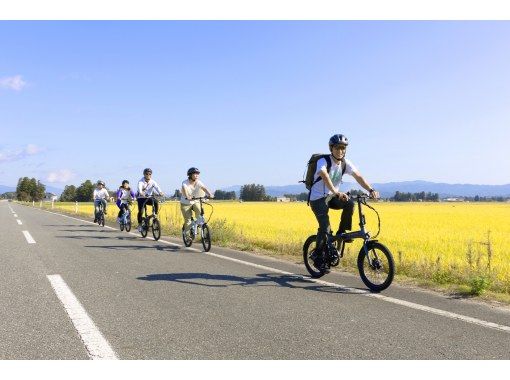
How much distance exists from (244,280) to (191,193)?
Result: 4.57 metres

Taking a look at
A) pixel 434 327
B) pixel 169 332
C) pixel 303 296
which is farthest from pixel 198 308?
pixel 434 327

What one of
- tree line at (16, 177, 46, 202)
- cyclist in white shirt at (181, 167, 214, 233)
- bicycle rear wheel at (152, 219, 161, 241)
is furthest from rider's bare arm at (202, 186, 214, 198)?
tree line at (16, 177, 46, 202)

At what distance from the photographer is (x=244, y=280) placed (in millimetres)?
6609

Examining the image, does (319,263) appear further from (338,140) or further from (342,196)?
(338,140)

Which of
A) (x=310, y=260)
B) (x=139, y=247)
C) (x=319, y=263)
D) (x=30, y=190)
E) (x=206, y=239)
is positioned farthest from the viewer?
(x=30, y=190)

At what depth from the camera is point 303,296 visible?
5.59 meters

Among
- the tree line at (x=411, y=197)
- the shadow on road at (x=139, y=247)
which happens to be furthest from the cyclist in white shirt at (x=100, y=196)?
the tree line at (x=411, y=197)

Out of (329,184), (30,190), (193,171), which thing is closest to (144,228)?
(193,171)

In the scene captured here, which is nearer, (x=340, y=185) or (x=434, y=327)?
(x=434, y=327)

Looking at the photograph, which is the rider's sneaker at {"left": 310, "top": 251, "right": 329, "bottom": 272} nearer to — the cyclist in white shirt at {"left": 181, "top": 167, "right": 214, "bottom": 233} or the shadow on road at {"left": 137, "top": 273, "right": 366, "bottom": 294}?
the shadow on road at {"left": 137, "top": 273, "right": 366, "bottom": 294}

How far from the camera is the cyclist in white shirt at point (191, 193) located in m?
10.7

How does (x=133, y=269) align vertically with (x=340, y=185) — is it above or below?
below

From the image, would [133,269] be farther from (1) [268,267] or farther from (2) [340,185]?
(2) [340,185]
